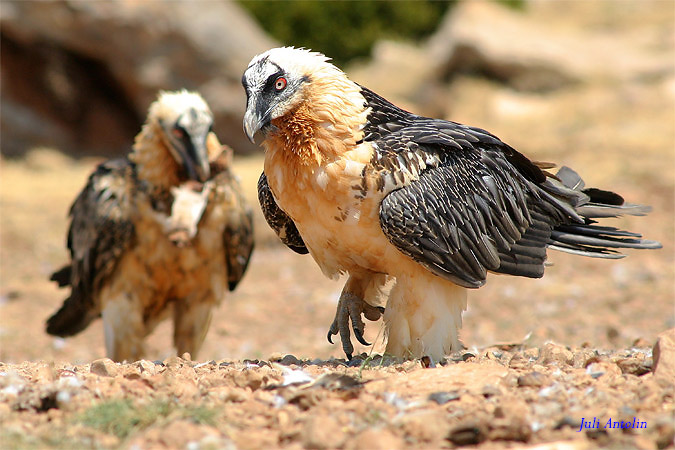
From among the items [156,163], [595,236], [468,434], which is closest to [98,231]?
[156,163]

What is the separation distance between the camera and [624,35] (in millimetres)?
24828

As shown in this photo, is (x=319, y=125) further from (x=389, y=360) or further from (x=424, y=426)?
(x=424, y=426)

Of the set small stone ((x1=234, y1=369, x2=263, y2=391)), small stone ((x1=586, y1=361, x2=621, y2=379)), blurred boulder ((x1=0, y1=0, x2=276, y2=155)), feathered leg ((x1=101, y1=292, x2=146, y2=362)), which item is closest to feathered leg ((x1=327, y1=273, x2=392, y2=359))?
small stone ((x1=234, y1=369, x2=263, y2=391))

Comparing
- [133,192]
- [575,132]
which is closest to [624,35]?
[575,132]

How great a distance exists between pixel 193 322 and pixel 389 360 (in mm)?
3463

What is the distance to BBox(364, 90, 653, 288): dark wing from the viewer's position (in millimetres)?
Result: 4898

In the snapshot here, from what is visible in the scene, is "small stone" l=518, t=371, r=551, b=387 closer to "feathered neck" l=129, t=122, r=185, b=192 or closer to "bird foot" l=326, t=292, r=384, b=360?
"bird foot" l=326, t=292, r=384, b=360

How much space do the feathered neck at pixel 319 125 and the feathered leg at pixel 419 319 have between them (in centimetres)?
92

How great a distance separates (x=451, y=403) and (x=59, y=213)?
12.9 metres

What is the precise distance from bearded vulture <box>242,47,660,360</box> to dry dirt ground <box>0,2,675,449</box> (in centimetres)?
40

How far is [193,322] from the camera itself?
8062 mm

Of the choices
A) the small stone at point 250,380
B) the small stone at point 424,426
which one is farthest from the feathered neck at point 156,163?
the small stone at point 424,426

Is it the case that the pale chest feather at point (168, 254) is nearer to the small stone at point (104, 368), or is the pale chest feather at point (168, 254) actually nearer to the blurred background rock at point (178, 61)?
the small stone at point (104, 368)

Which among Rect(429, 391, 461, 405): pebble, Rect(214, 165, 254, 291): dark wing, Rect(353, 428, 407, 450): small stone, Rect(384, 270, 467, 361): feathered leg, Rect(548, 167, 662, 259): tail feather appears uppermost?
Rect(214, 165, 254, 291): dark wing
